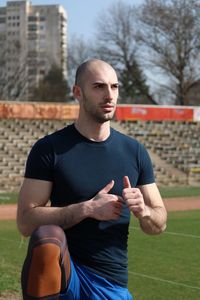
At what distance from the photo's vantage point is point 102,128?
384 cm

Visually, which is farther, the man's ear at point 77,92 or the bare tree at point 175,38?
the bare tree at point 175,38

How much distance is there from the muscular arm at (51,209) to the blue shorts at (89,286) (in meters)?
0.27

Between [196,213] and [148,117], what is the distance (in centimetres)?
2083

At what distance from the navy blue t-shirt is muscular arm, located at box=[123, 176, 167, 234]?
12 cm

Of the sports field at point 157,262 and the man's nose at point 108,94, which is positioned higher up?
the man's nose at point 108,94

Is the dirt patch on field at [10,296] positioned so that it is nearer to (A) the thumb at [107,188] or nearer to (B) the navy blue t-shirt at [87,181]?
(B) the navy blue t-shirt at [87,181]

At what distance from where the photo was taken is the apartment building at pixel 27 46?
72.6m

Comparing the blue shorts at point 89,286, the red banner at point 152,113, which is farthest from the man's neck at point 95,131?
the red banner at point 152,113

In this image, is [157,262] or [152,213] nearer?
[152,213]

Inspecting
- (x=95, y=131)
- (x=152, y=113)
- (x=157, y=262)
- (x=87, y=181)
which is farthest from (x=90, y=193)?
(x=152, y=113)

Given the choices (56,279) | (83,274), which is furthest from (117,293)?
(56,279)

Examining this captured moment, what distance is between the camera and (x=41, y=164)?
374 centimetres

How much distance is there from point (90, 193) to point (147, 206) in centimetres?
39

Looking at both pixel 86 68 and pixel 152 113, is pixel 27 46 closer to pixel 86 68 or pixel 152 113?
pixel 152 113
